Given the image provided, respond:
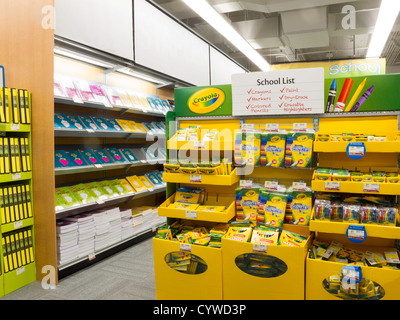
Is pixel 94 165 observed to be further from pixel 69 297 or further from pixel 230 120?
pixel 230 120

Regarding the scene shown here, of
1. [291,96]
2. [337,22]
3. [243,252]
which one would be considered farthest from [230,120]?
[337,22]

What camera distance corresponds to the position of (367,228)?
6.49 ft

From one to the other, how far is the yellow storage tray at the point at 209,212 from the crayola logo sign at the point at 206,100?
2.34 ft

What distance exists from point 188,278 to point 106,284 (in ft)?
4.08

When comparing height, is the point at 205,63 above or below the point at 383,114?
above

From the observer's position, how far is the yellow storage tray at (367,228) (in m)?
1.94

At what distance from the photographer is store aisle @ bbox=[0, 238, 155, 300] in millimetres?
2893

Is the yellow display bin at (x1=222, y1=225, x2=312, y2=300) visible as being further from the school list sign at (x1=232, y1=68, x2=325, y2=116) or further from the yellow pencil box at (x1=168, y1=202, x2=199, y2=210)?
the school list sign at (x1=232, y1=68, x2=325, y2=116)

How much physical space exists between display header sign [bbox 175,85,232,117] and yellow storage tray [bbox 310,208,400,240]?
1.10 metres

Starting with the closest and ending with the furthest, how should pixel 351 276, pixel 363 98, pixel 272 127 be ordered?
pixel 351 276 → pixel 363 98 → pixel 272 127

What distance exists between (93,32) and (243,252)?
2.80m

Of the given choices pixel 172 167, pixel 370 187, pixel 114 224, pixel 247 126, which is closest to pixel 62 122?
pixel 114 224

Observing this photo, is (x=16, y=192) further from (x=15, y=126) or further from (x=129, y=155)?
(x=129, y=155)
